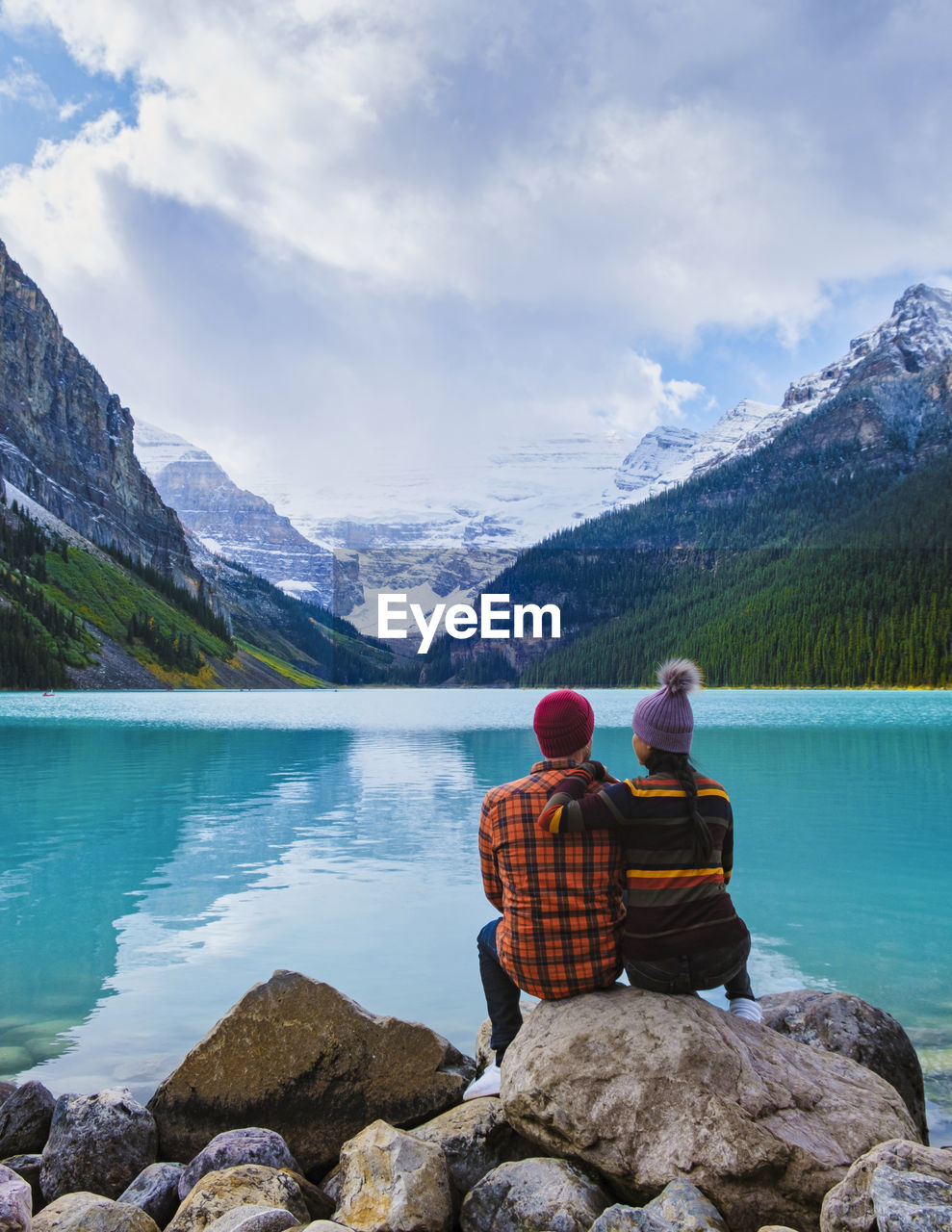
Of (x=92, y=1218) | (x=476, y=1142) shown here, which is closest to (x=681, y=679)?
(x=476, y=1142)

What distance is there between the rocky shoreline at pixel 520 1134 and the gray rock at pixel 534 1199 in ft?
0.03

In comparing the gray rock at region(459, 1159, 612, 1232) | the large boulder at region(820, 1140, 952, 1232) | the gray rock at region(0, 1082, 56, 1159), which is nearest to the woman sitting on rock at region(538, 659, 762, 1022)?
the gray rock at region(459, 1159, 612, 1232)

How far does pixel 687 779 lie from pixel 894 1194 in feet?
6.80

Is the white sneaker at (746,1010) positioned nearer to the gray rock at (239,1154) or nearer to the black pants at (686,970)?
the black pants at (686,970)

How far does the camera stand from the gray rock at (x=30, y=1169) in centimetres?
555

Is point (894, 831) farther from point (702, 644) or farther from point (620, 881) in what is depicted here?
point (702, 644)

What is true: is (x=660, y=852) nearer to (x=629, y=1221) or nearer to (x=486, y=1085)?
(x=629, y=1221)

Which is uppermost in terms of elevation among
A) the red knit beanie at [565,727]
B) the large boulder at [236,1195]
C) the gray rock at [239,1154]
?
the red knit beanie at [565,727]

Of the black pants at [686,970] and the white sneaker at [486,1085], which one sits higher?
the black pants at [686,970]

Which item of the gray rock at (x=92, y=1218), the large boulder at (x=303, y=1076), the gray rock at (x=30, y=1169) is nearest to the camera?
the gray rock at (x=92, y=1218)

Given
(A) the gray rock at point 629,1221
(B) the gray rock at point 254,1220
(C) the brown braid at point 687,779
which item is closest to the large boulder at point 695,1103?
(A) the gray rock at point 629,1221

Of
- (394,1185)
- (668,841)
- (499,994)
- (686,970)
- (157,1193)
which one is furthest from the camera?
(499,994)

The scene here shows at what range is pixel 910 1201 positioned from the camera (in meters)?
3.54

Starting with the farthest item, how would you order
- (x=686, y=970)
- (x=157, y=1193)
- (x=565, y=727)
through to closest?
(x=565, y=727), (x=157, y=1193), (x=686, y=970)
